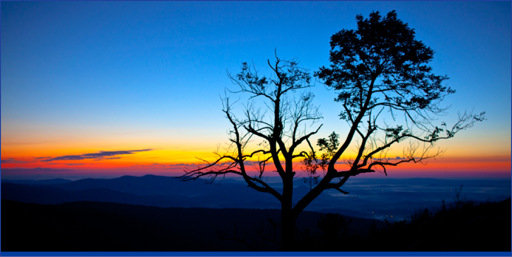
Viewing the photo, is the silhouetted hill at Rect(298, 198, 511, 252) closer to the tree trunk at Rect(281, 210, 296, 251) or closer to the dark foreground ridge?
the dark foreground ridge

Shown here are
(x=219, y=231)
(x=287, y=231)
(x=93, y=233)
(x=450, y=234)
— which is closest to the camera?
(x=450, y=234)

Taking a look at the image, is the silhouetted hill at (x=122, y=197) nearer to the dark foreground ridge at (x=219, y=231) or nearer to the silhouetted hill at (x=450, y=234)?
the dark foreground ridge at (x=219, y=231)

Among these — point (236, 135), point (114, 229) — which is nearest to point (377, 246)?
point (236, 135)

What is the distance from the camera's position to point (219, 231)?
22922mm

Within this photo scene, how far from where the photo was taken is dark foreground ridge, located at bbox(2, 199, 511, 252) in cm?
705

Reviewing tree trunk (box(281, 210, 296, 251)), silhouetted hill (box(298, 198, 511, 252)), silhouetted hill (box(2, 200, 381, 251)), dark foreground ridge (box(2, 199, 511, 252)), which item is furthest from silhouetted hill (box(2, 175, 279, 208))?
silhouetted hill (box(298, 198, 511, 252))

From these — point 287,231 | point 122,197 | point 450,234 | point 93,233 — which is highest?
point 450,234

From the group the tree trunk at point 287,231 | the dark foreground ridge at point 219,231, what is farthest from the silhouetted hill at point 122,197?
the tree trunk at point 287,231

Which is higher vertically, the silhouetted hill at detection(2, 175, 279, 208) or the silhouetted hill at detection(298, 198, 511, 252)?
the silhouetted hill at detection(298, 198, 511, 252)

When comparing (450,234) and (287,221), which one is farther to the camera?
(287,221)

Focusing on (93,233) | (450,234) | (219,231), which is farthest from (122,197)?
(450,234)

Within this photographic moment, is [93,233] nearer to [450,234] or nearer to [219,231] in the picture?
[219,231]

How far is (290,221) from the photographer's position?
1048 centimetres

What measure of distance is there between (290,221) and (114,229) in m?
17.4
